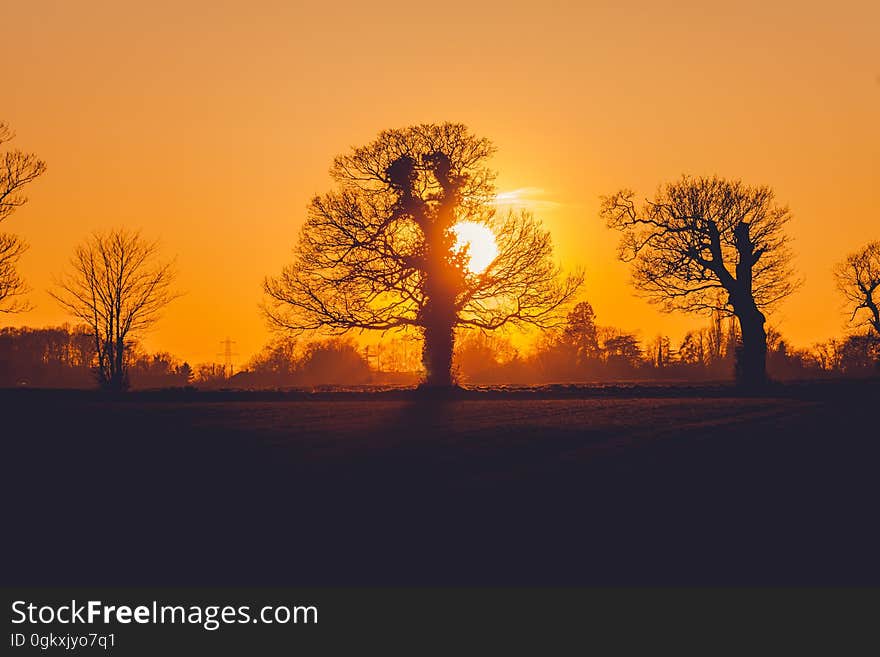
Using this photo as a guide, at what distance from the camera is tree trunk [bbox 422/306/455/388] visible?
158 ft

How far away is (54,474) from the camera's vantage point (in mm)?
18016

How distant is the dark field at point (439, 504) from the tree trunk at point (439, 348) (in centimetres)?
1985

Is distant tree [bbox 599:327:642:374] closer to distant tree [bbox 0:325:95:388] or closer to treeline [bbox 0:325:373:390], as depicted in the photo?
treeline [bbox 0:325:373:390]

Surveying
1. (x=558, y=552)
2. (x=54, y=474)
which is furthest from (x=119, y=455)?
(x=558, y=552)

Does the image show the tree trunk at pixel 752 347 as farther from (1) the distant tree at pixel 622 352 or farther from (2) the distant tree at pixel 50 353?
(2) the distant tree at pixel 50 353

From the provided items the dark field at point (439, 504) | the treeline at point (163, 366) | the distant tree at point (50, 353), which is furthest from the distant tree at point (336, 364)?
the dark field at point (439, 504)

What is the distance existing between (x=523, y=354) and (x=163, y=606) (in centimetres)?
Answer: 10444

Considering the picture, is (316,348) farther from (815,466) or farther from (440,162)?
(815,466)

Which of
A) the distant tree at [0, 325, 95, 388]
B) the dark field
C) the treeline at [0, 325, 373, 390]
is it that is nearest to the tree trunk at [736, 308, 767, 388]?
the dark field

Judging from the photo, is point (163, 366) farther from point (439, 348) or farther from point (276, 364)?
point (439, 348)

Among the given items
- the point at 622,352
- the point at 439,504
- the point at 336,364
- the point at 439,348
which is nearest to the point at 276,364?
the point at 336,364

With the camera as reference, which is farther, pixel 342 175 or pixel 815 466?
pixel 342 175

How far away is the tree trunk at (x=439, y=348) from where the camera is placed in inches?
1898

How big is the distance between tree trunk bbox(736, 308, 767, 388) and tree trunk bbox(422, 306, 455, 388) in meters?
15.5
